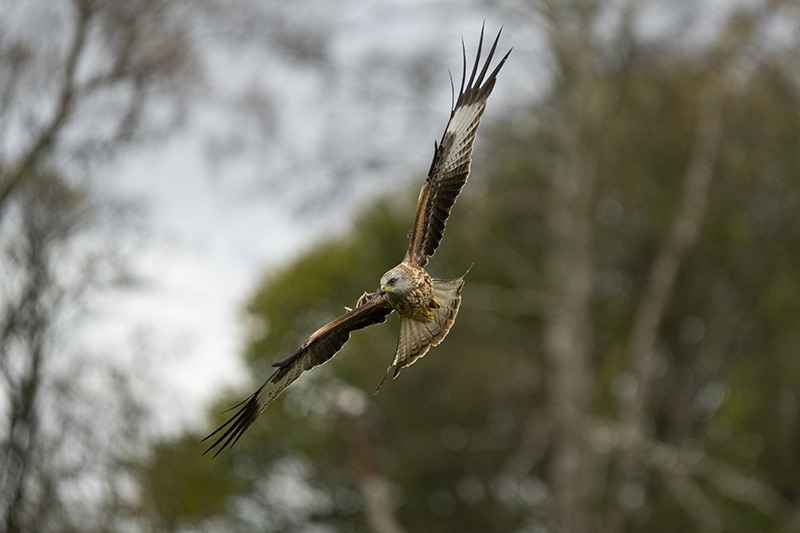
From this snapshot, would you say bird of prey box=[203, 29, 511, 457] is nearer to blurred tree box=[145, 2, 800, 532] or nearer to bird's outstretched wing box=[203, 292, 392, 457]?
bird's outstretched wing box=[203, 292, 392, 457]

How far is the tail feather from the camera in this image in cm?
299

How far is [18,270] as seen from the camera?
773 centimetres

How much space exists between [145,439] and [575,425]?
197 inches

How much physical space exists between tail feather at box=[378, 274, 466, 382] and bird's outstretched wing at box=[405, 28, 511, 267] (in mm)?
153

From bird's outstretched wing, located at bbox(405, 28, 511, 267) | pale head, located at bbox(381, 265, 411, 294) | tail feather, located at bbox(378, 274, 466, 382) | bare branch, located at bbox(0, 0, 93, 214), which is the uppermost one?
bare branch, located at bbox(0, 0, 93, 214)

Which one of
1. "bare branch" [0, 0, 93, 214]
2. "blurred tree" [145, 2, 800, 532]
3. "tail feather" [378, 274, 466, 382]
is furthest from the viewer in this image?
"blurred tree" [145, 2, 800, 532]

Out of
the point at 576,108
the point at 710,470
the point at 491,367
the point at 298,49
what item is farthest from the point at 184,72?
the point at 491,367

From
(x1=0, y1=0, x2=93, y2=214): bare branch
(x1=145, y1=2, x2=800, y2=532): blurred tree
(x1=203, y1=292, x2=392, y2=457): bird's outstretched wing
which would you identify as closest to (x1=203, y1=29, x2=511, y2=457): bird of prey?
(x1=203, y1=292, x2=392, y2=457): bird's outstretched wing

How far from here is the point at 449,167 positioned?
3.16m

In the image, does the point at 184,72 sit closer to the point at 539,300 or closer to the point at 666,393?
the point at 539,300

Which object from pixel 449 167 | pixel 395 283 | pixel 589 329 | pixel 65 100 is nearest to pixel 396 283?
pixel 395 283

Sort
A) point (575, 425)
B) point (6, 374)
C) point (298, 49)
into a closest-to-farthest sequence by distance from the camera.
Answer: point (6, 374), point (298, 49), point (575, 425)

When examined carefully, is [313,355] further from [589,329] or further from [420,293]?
[589,329]

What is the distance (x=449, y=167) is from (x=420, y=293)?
59 cm
